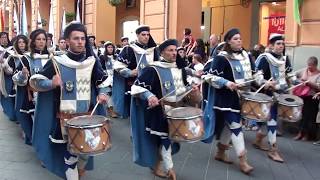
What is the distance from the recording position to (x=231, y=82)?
5.95 m

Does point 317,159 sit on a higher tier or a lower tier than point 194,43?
lower

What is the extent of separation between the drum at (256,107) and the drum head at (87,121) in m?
2.03

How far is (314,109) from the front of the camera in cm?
838

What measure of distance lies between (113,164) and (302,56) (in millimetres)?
4468

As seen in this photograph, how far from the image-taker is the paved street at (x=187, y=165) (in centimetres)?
595

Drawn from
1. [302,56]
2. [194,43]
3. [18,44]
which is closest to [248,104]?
[302,56]

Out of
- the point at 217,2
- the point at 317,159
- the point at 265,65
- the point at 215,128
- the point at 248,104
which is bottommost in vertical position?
the point at 317,159

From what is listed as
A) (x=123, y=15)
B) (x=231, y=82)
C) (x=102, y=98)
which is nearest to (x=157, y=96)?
(x=102, y=98)

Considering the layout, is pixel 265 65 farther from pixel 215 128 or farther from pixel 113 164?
pixel 113 164

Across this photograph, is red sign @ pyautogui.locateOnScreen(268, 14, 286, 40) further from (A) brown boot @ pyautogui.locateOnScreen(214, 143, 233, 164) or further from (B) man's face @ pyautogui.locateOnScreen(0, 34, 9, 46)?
(A) brown boot @ pyautogui.locateOnScreen(214, 143, 233, 164)

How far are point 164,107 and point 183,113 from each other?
488 millimetres

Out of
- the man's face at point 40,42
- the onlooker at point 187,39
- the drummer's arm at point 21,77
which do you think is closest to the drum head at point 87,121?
the drummer's arm at point 21,77

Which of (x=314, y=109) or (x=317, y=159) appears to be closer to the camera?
(x=317, y=159)

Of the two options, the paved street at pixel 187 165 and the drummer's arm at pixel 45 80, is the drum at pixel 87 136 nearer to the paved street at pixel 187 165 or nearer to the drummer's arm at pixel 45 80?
the drummer's arm at pixel 45 80
